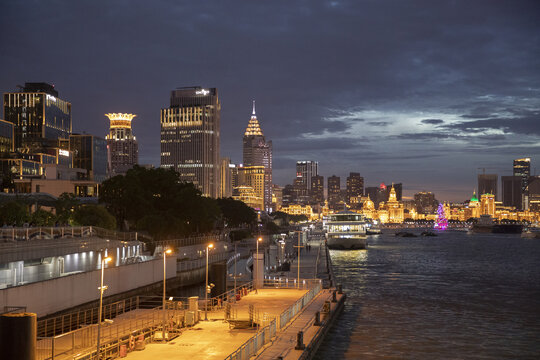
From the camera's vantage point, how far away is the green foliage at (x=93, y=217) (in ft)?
248

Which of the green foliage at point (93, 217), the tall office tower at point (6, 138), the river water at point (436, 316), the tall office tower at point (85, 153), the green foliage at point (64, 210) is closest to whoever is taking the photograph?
the river water at point (436, 316)

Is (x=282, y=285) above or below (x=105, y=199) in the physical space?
below

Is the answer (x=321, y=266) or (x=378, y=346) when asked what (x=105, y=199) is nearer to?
(x=321, y=266)

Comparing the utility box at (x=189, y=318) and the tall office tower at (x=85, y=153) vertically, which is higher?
the tall office tower at (x=85, y=153)

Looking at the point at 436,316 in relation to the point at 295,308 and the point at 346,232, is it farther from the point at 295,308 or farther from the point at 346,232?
the point at 346,232

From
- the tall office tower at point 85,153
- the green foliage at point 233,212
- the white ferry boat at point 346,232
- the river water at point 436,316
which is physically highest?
the tall office tower at point 85,153

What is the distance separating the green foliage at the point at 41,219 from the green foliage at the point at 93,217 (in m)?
3.37

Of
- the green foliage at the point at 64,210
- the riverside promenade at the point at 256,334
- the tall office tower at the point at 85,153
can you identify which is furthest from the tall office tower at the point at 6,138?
the riverside promenade at the point at 256,334

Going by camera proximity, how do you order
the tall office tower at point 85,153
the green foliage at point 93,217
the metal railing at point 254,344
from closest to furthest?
the metal railing at point 254,344, the green foliage at point 93,217, the tall office tower at point 85,153

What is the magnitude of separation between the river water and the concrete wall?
20.5m

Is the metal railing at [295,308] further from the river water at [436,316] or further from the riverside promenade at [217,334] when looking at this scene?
the river water at [436,316]

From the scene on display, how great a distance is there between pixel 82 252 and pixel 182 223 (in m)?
35.7

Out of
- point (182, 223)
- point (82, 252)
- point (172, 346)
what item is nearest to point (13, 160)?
point (182, 223)

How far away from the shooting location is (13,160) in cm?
14600
